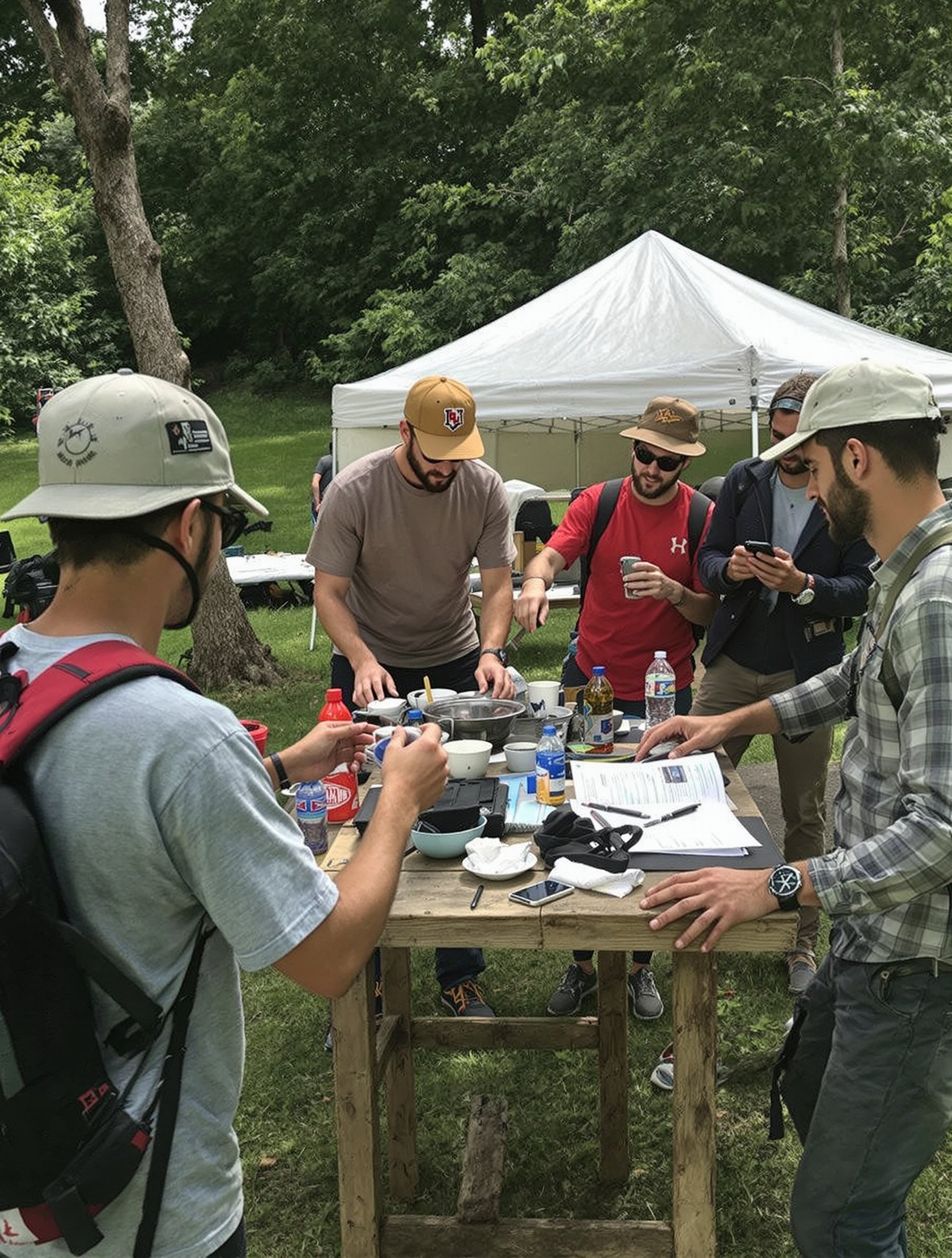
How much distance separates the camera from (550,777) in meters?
2.68

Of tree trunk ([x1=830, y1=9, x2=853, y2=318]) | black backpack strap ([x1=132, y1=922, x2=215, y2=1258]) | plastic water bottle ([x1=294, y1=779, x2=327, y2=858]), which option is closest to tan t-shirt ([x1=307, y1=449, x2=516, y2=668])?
plastic water bottle ([x1=294, y1=779, x2=327, y2=858])

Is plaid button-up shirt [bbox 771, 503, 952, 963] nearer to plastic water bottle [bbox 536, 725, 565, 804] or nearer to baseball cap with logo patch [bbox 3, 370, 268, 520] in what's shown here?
plastic water bottle [bbox 536, 725, 565, 804]

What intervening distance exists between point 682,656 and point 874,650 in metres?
2.30

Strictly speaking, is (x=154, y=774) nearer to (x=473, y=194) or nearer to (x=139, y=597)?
(x=139, y=597)

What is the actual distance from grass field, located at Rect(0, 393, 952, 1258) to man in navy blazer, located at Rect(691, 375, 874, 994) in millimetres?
600

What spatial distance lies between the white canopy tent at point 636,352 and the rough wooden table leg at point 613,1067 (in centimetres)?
500

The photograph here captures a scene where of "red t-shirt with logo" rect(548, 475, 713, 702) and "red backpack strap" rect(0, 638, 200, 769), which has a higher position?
"red backpack strap" rect(0, 638, 200, 769)

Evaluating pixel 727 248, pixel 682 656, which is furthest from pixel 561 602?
pixel 727 248

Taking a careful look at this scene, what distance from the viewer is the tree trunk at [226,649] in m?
8.52

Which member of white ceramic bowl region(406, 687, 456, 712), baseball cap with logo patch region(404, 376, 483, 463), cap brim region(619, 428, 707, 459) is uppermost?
baseball cap with logo patch region(404, 376, 483, 463)

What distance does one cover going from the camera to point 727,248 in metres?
17.0

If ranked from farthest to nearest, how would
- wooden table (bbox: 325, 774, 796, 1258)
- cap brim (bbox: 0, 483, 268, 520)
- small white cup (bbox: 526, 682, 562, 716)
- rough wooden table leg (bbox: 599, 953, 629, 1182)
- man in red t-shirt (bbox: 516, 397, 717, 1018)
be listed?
1. man in red t-shirt (bbox: 516, 397, 717, 1018)
2. small white cup (bbox: 526, 682, 562, 716)
3. rough wooden table leg (bbox: 599, 953, 629, 1182)
4. wooden table (bbox: 325, 774, 796, 1258)
5. cap brim (bbox: 0, 483, 268, 520)

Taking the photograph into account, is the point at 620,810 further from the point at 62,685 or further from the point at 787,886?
the point at 62,685

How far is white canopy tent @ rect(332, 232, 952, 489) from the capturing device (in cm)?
804
